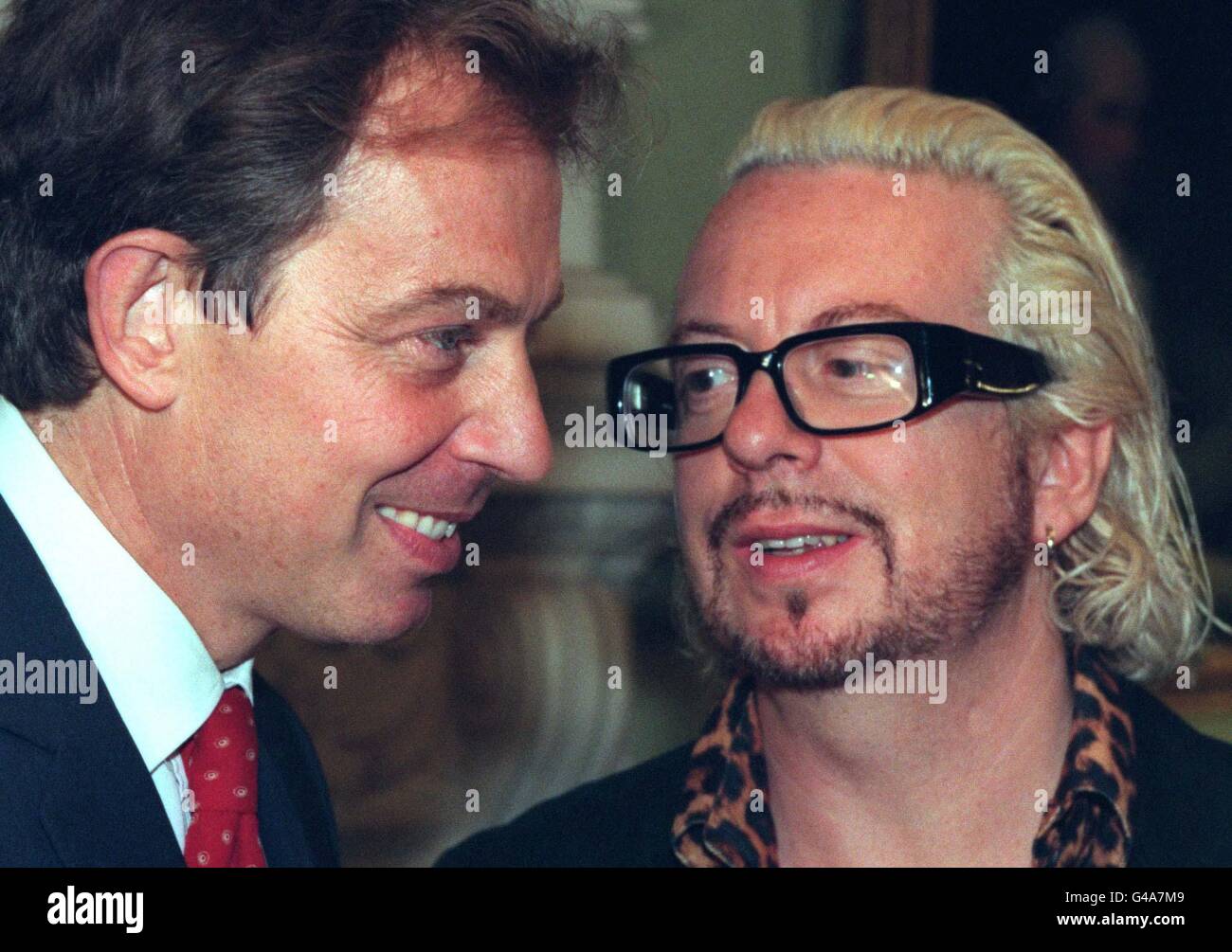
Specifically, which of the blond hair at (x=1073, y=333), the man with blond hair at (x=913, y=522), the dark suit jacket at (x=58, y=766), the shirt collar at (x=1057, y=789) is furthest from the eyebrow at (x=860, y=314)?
the dark suit jacket at (x=58, y=766)

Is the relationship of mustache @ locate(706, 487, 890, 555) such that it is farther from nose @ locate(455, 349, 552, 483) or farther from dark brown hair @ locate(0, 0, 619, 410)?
dark brown hair @ locate(0, 0, 619, 410)

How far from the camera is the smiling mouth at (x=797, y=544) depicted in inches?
72.6

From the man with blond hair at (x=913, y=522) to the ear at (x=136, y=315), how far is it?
2.16 ft

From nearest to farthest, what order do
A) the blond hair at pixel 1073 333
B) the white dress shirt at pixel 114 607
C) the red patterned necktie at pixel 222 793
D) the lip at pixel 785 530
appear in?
the white dress shirt at pixel 114 607
the red patterned necktie at pixel 222 793
the lip at pixel 785 530
the blond hair at pixel 1073 333

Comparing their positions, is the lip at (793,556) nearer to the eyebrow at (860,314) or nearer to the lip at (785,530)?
the lip at (785,530)

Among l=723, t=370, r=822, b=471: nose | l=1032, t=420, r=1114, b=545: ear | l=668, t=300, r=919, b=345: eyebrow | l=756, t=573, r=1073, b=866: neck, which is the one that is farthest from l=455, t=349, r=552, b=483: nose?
l=1032, t=420, r=1114, b=545: ear

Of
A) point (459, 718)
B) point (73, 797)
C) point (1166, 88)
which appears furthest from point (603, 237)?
point (73, 797)

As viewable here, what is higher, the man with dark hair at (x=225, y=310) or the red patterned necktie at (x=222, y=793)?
the man with dark hair at (x=225, y=310)

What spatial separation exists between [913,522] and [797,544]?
15 centimetres

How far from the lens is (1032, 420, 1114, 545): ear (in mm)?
1995

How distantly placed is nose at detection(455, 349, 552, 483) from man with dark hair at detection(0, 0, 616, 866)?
41 mm

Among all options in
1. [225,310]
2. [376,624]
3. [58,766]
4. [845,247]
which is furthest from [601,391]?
[58,766]

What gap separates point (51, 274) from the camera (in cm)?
154

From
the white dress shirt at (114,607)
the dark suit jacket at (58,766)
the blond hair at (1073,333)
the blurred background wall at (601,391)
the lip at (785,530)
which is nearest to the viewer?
Answer: the dark suit jacket at (58,766)
